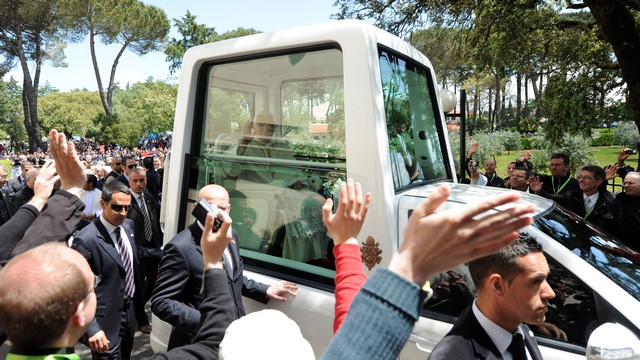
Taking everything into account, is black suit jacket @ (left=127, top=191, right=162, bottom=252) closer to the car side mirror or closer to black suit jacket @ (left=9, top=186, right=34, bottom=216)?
black suit jacket @ (left=9, top=186, right=34, bottom=216)

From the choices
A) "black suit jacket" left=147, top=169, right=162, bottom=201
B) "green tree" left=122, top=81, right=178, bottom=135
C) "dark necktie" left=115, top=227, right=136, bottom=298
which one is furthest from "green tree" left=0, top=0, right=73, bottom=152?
"dark necktie" left=115, top=227, right=136, bottom=298

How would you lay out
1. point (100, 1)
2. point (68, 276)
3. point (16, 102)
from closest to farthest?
point (68, 276)
point (100, 1)
point (16, 102)

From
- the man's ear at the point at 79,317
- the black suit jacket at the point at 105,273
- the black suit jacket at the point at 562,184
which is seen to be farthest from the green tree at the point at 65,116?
the man's ear at the point at 79,317

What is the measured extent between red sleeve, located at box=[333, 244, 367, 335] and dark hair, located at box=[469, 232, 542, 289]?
640 millimetres

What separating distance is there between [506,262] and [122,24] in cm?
4524

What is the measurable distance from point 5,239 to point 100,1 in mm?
42780

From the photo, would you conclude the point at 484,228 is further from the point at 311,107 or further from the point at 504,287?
the point at 311,107

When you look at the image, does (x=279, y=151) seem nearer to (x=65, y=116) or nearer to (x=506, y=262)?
(x=506, y=262)

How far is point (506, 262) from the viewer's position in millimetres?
1767

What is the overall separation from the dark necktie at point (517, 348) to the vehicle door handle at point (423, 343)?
0.83 m

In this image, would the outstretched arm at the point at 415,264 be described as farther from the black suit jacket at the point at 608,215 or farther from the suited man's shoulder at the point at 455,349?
the black suit jacket at the point at 608,215

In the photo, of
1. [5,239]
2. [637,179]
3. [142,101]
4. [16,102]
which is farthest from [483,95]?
[5,239]

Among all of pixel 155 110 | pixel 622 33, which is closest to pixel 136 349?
pixel 622 33

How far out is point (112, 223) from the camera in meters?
3.70
